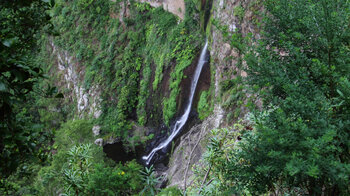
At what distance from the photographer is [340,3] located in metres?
3.51

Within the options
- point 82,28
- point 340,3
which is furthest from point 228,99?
point 82,28

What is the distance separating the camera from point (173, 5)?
15.3m

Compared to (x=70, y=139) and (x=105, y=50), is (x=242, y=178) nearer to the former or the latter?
(x=70, y=139)

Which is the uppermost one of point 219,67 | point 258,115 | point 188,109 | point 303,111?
point 219,67

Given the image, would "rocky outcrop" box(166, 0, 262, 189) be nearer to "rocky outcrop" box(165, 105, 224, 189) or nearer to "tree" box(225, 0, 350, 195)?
"rocky outcrop" box(165, 105, 224, 189)

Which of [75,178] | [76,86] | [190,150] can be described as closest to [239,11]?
[190,150]

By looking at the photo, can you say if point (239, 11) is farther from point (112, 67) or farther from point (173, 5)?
point (112, 67)

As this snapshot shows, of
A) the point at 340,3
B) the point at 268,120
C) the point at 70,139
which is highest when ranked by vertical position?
the point at 340,3

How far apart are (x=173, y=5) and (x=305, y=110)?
44.7ft

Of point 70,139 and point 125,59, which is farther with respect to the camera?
point 125,59

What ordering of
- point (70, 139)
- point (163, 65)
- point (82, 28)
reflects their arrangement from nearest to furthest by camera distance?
1. point (70, 139)
2. point (163, 65)
3. point (82, 28)

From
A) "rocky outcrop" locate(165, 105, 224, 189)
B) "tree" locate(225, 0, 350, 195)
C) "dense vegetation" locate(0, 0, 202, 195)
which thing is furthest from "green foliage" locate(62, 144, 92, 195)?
"rocky outcrop" locate(165, 105, 224, 189)

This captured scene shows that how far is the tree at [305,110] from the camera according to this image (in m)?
2.53

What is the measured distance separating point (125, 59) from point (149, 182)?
13.6 m
